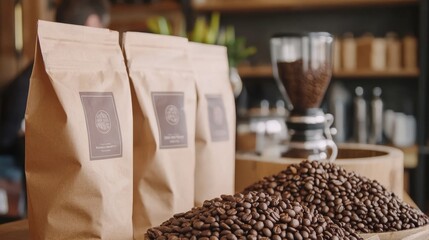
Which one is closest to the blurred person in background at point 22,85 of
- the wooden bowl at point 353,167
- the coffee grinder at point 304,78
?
the coffee grinder at point 304,78

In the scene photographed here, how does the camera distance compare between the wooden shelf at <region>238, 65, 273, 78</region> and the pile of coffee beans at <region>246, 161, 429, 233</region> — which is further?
the wooden shelf at <region>238, 65, 273, 78</region>

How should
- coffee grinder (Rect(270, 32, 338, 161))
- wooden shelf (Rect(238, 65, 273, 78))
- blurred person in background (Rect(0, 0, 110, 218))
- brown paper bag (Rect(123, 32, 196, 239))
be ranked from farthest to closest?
wooden shelf (Rect(238, 65, 273, 78)) < blurred person in background (Rect(0, 0, 110, 218)) < coffee grinder (Rect(270, 32, 338, 161)) < brown paper bag (Rect(123, 32, 196, 239))

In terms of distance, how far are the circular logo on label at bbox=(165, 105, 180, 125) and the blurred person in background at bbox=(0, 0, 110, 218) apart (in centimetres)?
174

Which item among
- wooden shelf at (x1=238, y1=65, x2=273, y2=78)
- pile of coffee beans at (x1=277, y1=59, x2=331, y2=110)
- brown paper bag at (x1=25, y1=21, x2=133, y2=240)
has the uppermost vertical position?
wooden shelf at (x1=238, y1=65, x2=273, y2=78)

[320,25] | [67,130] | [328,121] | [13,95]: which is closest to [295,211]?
[67,130]

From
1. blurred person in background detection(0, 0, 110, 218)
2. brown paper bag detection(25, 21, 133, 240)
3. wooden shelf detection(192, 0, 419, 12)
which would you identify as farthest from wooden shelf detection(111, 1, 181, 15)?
brown paper bag detection(25, 21, 133, 240)

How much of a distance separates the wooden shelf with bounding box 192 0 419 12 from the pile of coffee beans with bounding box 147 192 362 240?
3122 millimetres

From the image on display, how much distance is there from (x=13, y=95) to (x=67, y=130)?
88.8 inches

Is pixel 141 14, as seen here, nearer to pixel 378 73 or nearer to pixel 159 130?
pixel 378 73

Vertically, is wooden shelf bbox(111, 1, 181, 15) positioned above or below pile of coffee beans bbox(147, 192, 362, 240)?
above

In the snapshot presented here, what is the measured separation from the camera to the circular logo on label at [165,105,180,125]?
3.49ft

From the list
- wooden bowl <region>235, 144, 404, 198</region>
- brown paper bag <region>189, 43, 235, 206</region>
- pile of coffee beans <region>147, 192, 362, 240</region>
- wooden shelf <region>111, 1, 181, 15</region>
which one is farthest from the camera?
wooden shelf <region>111, 1, 181, 15</region>

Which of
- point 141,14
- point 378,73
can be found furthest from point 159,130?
point 141,14

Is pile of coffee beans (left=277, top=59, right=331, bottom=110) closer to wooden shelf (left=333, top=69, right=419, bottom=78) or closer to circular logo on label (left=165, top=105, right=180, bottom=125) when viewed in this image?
circular logo on label (left=165, top=105, right=180, bottom=125)
